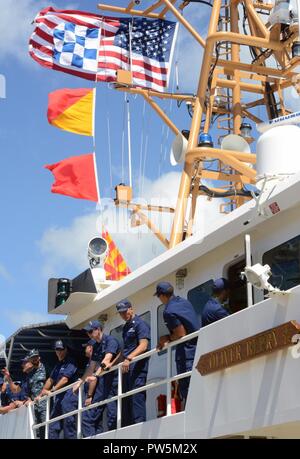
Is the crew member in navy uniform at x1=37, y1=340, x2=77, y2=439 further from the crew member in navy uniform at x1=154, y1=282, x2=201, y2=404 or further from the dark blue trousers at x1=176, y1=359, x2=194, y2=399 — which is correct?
the crew member in navy uniform at x1=154, y1=282, x2=201, y2=404

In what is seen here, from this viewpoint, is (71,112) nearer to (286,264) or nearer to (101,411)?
(101,411)

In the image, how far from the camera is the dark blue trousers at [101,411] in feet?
33.3

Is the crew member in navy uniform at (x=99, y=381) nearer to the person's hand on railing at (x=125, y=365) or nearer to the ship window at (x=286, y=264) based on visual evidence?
the person's hand on railing at (x=125, y=365)

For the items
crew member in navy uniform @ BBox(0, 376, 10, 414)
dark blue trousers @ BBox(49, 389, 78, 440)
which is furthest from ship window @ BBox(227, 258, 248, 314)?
crew member in navy uniform @ BBox(0, 376, 10, 414)

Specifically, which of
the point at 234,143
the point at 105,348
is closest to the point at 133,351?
the point at 105,348

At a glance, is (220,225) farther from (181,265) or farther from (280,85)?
(280,85)

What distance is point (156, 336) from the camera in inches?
435

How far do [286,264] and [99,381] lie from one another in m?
3.16

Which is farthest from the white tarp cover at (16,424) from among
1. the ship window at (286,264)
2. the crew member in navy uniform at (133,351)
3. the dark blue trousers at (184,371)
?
the ship window at (286,264)

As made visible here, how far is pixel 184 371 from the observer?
29.3 ft

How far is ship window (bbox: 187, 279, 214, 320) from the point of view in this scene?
1007cm

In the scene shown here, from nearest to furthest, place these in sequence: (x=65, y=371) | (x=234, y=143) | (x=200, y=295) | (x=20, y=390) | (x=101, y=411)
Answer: (x=200, y=295) < (x=101, y=411) < (x=65, y=371) < (x=234, y=143) < (x=20, y=390)
